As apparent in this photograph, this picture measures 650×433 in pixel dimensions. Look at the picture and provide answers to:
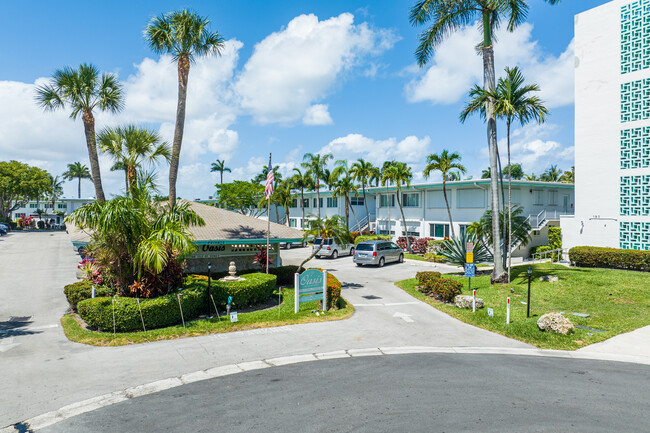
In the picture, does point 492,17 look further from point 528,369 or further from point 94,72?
point 94,72

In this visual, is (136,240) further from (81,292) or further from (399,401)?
(399,401)

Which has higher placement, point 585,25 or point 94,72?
point 585,25

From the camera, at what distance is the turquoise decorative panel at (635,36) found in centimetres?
2184

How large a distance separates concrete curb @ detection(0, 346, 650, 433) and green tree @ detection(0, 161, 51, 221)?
70.1m

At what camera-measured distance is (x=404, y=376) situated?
8891mm

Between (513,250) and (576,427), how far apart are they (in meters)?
26.2

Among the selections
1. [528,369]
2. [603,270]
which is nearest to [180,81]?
[528,369]

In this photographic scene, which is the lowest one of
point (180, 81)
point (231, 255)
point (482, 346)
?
point (482, 346)

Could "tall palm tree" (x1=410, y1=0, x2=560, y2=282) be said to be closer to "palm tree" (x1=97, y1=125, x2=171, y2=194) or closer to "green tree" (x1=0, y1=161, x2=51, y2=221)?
"palm tree" (x1=97, y1=125, x2=171, y2=194)

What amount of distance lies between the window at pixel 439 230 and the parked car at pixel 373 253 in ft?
30.1

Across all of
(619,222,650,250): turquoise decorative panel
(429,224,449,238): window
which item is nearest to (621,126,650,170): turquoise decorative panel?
(619,222,650,250): turquoise decorative panel

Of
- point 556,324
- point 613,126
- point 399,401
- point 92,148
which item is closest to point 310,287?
point 399,401

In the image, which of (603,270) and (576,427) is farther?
(603,270)

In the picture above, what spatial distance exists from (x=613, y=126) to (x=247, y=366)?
2451 cm
